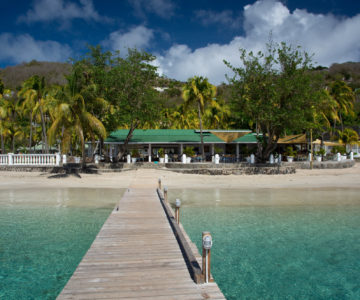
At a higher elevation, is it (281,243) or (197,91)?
(197,91)

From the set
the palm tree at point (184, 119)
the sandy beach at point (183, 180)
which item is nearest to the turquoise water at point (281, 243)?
the sandy beach at point (183, 180)

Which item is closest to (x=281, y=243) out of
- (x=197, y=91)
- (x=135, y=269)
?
(x=135, y=269)

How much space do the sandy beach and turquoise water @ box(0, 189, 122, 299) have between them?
3984mm

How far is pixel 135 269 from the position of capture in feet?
17.7

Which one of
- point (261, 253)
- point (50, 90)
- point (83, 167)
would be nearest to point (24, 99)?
point (50, 90)

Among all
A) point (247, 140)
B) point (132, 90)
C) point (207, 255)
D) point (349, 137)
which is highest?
point (132, 90)

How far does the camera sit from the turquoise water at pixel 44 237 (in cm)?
625

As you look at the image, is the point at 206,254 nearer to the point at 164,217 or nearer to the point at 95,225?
the point at 164,217

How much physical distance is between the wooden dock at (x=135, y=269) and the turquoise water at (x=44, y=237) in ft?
3.32

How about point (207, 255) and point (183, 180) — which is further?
point (183, 180)

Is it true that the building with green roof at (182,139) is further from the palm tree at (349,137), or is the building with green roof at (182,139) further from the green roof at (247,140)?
the palm tree at (349,137)

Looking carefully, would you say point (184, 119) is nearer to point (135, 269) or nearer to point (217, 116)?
point (217, 116)

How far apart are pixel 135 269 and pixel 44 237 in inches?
197

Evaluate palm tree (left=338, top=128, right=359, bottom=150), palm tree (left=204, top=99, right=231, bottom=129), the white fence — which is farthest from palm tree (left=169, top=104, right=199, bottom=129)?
the white fence
